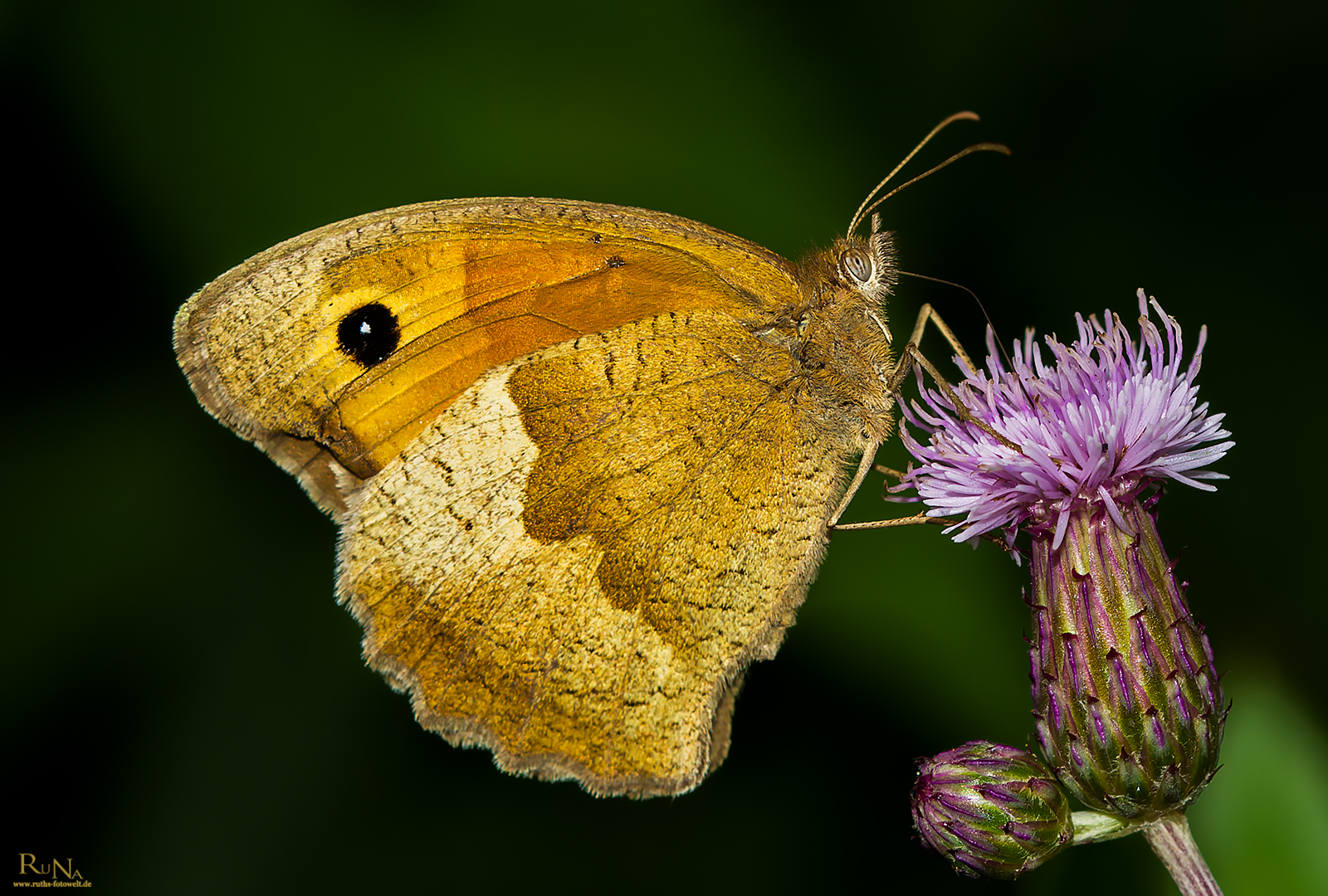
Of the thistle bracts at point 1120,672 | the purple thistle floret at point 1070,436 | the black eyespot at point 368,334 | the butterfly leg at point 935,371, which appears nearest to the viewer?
the thistle bracts at point 1120,672

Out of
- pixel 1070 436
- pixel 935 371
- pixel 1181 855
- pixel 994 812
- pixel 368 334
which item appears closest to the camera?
pixel 1181 855

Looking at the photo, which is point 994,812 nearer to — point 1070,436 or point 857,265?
point 1070,436

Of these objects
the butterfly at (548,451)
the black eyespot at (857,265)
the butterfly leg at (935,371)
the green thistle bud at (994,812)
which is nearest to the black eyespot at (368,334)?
the butterfly at (548,451)

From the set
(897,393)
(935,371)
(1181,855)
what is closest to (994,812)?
(1181,855)

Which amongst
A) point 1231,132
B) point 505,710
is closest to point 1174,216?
point 1231,132

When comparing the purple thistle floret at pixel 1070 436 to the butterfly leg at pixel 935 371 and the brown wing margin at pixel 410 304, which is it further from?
the brown wing margin at pixel 410 304

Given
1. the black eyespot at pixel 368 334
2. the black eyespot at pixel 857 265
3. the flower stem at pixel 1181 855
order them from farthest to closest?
the black eyespot at pixel 857 265 → the black eyespot at pixel 368 334 → the flower stem at pixel 1181 855
